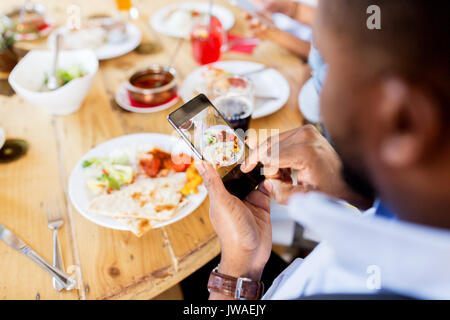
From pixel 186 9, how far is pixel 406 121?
177 cm

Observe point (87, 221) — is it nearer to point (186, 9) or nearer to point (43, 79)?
point (43, 79)

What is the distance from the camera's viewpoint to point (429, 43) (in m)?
0.40

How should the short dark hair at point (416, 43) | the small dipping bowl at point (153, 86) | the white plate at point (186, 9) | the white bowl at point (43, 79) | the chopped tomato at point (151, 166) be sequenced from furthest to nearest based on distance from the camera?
the white plate at point (186, 9)
the small dipping bowl at point (153, 86)
the white bowl at point (43, 79)
the chopped tomato at point (151, 166)
the short dark hair at point (416, 43)

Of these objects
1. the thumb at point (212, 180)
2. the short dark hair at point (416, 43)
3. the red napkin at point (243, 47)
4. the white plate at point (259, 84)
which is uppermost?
the short dark hair at point (416, 43)

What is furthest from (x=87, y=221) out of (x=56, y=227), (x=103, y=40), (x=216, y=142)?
(x=103, y=40)

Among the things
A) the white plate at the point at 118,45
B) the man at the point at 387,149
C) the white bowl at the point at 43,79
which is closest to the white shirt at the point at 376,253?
the man at the point at 387,149

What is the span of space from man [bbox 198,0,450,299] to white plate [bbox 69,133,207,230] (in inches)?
14.3

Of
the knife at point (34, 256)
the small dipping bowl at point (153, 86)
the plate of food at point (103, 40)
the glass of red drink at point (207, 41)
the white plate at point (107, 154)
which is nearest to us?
the knife at point (34, 256)

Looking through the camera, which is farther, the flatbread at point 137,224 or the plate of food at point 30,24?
the plate of food at point 30,24

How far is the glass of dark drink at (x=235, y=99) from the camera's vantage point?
1.13m

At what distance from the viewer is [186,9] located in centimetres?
194

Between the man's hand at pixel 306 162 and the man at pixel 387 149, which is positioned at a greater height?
the man at pixel 387 149

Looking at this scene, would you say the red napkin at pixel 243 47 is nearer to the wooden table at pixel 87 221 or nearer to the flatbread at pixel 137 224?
the wooden table at pixel 87 221

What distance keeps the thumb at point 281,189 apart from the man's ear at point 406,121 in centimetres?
51
